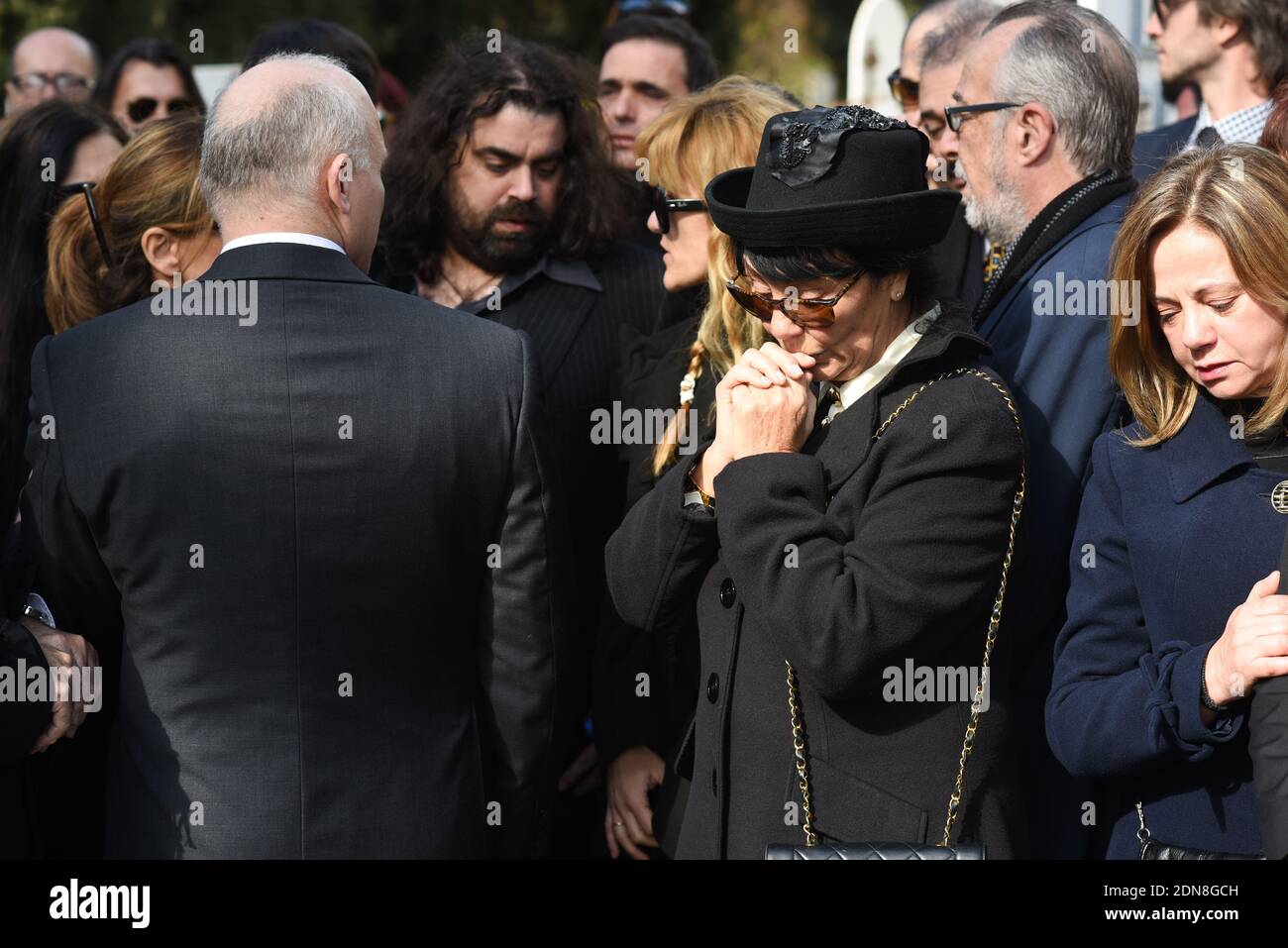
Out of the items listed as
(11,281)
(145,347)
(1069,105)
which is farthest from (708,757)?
(11,281)

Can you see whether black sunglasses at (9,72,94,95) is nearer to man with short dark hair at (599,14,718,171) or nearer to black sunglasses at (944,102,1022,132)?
man with short dark hair at (599,14,718,171)

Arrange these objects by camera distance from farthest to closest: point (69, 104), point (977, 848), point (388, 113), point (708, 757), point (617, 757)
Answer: point (388, 113)
point (69, 104)
point (617, 757)
point (708, 757)
point (977, 848)

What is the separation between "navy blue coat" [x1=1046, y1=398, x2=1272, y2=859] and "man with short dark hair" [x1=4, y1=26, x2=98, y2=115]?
6.29m

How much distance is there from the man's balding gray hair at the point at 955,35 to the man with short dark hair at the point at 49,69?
4.36m

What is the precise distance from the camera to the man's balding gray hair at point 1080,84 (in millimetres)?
4133

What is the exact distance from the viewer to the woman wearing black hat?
292cm

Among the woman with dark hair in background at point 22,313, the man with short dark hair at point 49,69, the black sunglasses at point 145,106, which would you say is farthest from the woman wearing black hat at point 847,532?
the man with short dark hair at point 49,69

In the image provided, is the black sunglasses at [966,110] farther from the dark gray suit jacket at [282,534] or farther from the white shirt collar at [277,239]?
the white shirt collar at [277,239]

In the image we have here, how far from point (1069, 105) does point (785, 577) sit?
6.21ft

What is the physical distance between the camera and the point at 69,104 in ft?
15.9

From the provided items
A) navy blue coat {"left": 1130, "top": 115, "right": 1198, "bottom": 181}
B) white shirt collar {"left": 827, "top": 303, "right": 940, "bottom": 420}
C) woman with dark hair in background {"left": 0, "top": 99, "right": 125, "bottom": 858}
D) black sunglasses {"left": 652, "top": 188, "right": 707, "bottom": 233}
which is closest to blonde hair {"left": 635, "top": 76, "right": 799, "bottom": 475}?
black sunglasses {"left": 652, "top": 188, "right": 707, "bottom": 233}

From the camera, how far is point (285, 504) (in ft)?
9.82

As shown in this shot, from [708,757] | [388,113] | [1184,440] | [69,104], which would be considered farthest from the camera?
[388,113]

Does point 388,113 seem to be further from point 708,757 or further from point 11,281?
point 708,757
